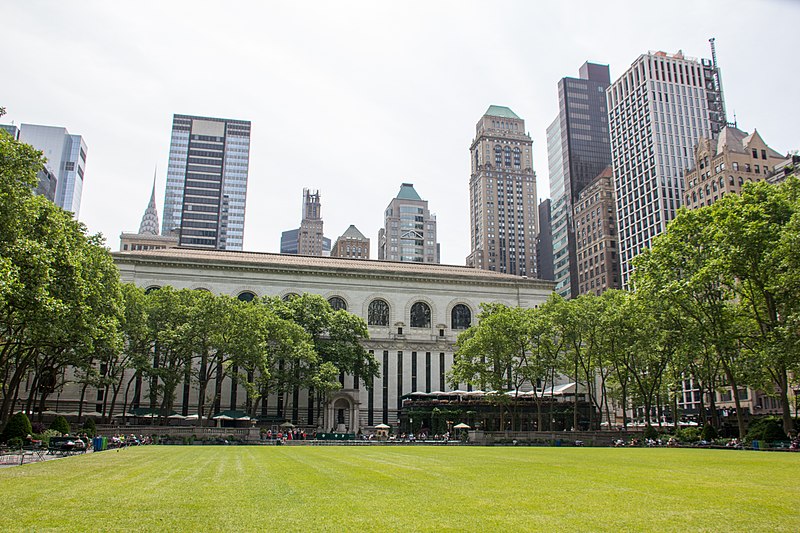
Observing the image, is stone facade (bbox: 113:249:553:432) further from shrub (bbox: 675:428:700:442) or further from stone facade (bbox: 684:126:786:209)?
stone facade (bbox: 684:126:786:209)

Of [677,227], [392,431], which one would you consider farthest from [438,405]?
[677,227]

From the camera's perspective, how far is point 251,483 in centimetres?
2006

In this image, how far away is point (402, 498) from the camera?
1641 centimetres

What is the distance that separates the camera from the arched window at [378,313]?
93.7 m

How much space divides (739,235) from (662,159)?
102 meters

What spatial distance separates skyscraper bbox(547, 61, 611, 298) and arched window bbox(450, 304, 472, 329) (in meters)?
79.2

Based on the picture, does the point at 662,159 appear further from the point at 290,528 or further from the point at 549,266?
the point at 290,528

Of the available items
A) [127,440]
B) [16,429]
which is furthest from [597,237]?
[16,429]

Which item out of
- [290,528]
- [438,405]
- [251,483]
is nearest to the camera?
[290,528]

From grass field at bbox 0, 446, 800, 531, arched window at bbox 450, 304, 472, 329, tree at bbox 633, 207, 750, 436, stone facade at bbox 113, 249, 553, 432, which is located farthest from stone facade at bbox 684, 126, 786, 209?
grass field at bbox 0, 446, 800, 531

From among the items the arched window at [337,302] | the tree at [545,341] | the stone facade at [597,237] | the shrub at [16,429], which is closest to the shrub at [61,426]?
the shrub at [16,429]

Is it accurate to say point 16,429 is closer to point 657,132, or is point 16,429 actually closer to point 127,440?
point 127,440

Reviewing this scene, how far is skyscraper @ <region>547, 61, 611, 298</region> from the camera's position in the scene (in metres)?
174

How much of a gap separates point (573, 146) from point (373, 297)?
4384 inches
